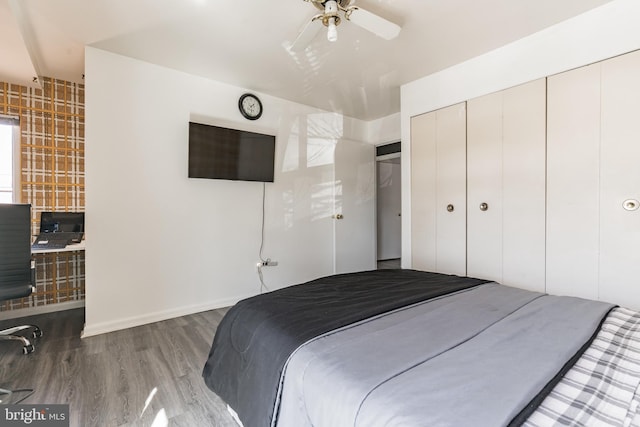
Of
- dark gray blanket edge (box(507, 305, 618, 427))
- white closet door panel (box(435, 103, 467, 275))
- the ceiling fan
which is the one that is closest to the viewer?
dark gray blanket edge (box(507, 305, 618, 427))

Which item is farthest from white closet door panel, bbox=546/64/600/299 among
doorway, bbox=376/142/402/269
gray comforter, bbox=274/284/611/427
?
doorway, bbox=376/142/402/269

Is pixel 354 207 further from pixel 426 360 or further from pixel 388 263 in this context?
pixel 426 360

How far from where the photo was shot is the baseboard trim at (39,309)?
2.88 m

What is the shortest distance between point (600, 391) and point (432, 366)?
422mm

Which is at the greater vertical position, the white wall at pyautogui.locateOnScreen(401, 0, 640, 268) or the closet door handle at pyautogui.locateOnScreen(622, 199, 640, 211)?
the white wall at pyautogui.locateOnScreen(401, 0, 640, 268)

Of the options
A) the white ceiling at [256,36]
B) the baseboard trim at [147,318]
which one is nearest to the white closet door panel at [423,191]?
the white ceiling at [256,36]

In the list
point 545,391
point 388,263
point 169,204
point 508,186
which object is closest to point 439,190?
point 508,186

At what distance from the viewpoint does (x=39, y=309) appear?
3.04 m

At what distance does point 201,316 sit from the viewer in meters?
3.03

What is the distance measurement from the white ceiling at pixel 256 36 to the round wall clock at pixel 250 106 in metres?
0.23

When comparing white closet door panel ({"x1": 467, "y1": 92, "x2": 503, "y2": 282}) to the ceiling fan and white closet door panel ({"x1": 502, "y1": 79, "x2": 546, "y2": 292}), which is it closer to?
white closet door panel ({"x1": 502, "y1": 79, "x2": 546, "y2": 292})

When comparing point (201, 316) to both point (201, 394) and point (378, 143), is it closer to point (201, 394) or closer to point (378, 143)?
point (201, 394)

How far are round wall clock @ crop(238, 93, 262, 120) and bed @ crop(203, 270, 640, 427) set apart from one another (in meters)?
2.52

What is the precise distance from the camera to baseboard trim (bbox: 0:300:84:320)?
9.46 ft
